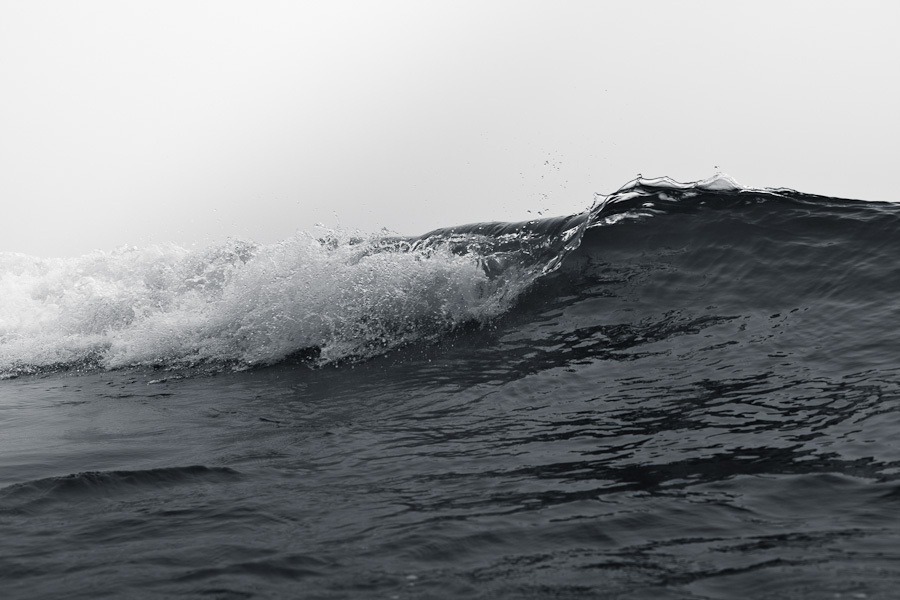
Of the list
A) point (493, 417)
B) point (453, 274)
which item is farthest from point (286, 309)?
point (493, 417)

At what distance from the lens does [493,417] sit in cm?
428

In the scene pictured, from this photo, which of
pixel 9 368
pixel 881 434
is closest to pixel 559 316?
pixel 881 434

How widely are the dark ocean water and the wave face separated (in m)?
0.03

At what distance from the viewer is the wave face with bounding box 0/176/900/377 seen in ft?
21.8

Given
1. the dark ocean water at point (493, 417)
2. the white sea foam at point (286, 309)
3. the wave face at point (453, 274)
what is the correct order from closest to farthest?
the dark ocean water at point (493, 417), the wave face at point (453, 274), the white sea foam at point (286, 309)

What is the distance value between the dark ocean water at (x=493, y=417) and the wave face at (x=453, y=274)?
0.03 meters

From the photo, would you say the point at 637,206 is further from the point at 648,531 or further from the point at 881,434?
the point at 648,531

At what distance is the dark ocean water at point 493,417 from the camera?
7.90 feet

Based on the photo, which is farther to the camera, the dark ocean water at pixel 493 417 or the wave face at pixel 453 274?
the wave face at pixel 453 274

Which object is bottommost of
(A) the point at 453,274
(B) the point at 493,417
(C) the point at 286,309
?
(B) the point at 493,417

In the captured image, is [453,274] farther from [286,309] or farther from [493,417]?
[493,417]

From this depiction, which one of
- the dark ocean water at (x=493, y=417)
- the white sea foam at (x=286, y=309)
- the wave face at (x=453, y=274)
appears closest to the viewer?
the dark ocean water at (x=493, y=417)

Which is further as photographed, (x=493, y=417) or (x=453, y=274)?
(x=453, y=274)

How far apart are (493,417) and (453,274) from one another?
3208mm
